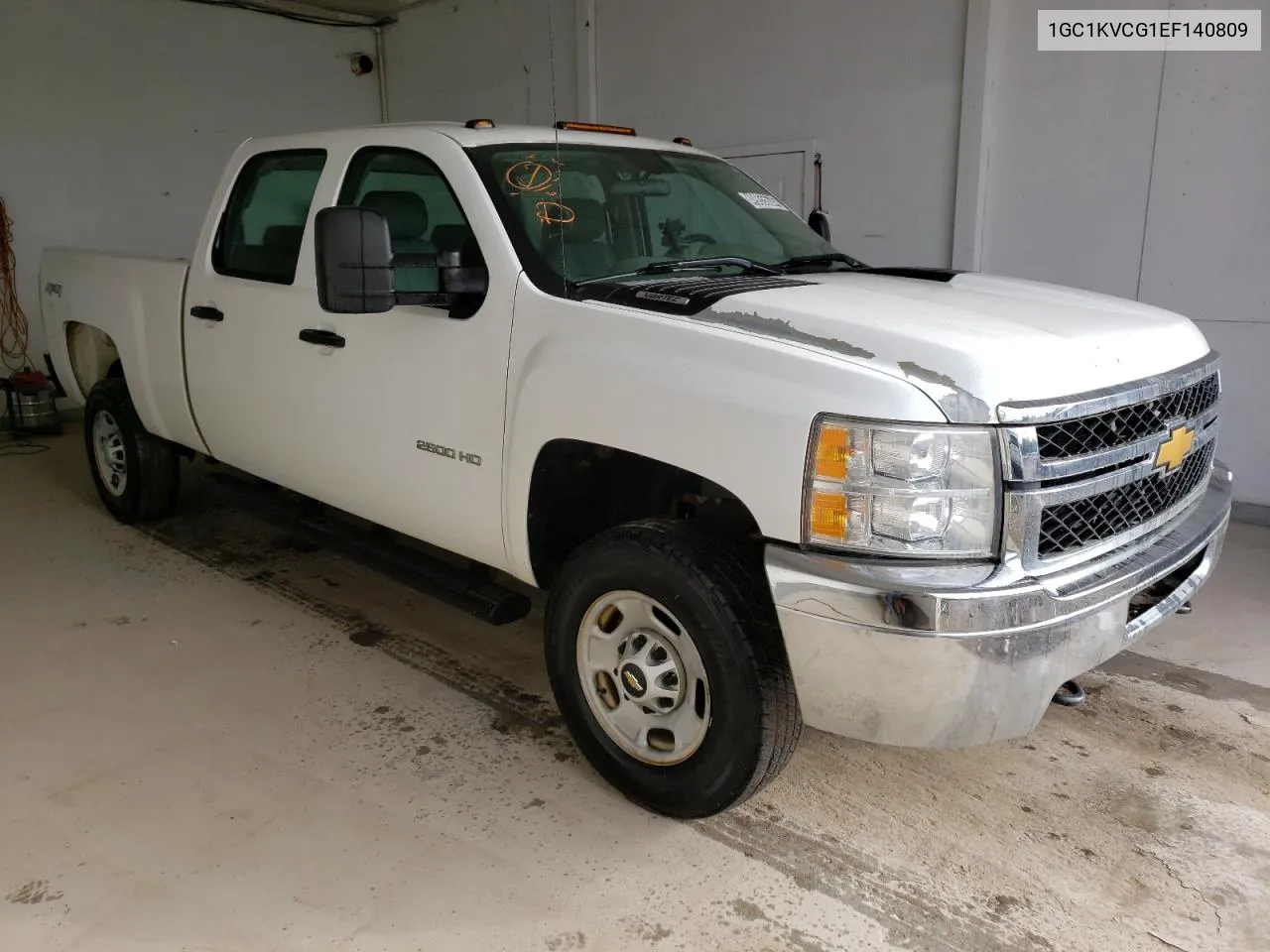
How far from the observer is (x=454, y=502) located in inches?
119

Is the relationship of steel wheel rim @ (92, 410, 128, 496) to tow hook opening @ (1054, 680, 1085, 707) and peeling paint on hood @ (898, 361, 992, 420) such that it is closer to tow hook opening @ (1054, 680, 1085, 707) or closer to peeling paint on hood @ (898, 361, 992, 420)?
peeling paint on hood @ (898, 361, 992, 420)

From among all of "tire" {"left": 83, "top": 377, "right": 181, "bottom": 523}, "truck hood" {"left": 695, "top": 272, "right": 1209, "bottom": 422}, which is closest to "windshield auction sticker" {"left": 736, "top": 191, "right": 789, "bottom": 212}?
"truck hood" {"left": 695, "top": 272, "right": 1209, "bottom": 422}

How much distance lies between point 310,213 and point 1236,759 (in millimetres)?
3726

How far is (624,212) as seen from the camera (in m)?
3.19

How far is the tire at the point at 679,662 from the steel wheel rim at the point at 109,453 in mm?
3460

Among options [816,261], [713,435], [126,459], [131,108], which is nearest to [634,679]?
[713,435]

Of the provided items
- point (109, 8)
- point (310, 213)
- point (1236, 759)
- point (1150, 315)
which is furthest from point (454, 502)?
point (109, 8)

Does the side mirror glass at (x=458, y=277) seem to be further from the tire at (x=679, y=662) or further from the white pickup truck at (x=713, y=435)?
the tire at (x=679, y=662)

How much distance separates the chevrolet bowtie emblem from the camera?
2.45 m

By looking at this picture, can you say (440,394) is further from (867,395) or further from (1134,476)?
(1134,476)

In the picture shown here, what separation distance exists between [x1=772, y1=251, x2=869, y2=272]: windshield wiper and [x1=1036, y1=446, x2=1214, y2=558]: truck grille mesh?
4.14 ft

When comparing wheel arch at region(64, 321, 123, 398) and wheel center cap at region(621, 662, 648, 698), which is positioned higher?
wheel arch at region(64, 321, 123, 398)

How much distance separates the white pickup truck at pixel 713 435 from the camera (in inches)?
80.9

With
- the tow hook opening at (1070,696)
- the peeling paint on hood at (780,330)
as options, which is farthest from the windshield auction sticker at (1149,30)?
the peeling paint on hood at (780,330)
